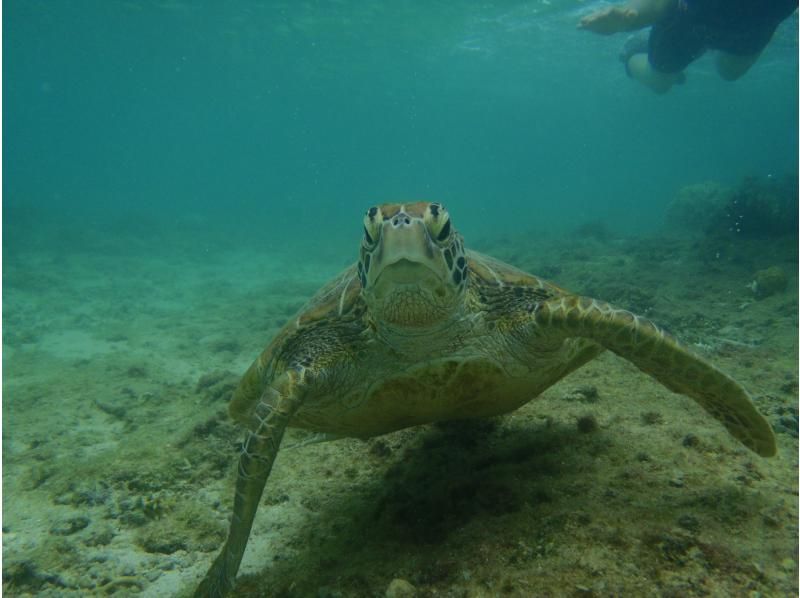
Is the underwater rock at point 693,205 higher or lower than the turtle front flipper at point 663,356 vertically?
higher

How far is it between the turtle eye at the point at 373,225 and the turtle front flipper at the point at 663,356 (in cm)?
91

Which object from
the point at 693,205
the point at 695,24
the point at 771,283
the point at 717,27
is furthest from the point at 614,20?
the point at 693,205

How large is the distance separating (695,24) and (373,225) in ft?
30.0

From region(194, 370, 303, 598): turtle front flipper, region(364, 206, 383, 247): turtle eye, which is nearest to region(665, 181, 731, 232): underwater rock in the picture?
region(364, 206, 383, 247): turtle eye

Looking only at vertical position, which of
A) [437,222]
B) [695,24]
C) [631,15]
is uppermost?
[631,15]

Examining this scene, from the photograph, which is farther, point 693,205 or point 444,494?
point 693,205

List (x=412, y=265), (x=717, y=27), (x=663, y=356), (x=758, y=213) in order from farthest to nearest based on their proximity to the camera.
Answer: (x=758, y=213) < (x=717, y=27) < (x=663, y=356) < (x=412, y=265)

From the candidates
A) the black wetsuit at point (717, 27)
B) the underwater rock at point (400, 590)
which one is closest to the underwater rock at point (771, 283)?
the black wetsuit at point (717, 27)

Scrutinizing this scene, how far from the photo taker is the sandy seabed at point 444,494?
1717 millimetres

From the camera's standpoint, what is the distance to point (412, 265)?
201 cm

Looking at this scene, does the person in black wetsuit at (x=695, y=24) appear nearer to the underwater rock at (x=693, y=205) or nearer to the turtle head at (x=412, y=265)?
the turtle head at (x=412, y=265)

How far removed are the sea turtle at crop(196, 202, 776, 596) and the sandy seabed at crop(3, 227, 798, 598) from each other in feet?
1.08

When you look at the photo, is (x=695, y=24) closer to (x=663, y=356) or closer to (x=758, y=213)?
(x=758, y=213)

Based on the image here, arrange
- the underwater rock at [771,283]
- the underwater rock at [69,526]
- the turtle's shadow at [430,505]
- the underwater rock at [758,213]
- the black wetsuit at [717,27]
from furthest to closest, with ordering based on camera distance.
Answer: the underwater rock at [758,213] < the black wetsuit at [717,27] < the underwater rock at [771,283] < the underwater rock at [69,526] < the turtle's shadow at [430,505]
